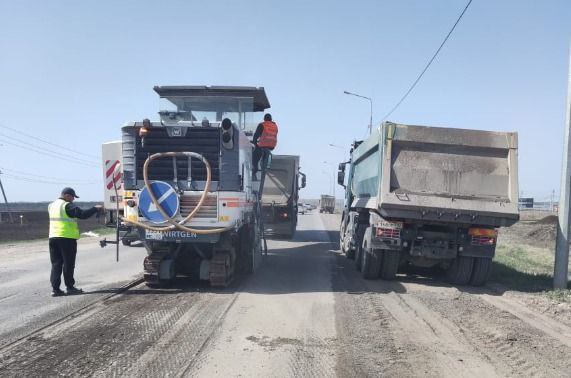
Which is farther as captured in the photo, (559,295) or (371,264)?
(371,264)

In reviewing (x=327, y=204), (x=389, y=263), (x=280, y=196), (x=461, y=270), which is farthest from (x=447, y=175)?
(x=327, y=204)

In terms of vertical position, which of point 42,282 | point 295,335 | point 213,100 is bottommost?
point 42,282

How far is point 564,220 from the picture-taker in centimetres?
945

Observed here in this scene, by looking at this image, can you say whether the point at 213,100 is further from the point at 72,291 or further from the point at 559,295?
the point at 559,295

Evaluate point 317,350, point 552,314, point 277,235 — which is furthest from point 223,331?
point 277,235

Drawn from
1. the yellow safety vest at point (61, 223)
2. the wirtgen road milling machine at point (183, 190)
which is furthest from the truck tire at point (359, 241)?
the yellow safety vest at point (61, 223)

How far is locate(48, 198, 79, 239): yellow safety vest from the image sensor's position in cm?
856

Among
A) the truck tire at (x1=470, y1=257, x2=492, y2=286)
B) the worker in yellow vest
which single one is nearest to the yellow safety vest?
the worker in yellow vest

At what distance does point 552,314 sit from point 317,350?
13.9 feet

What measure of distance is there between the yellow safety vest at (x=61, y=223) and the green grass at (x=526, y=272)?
26.9ft

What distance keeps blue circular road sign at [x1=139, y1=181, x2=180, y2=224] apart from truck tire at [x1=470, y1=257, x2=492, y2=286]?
5732 millimetres

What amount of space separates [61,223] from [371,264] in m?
5.76

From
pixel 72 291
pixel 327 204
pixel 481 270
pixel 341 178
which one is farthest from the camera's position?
pixel 327 204

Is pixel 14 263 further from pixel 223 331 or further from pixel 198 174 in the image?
pixel 223 331
